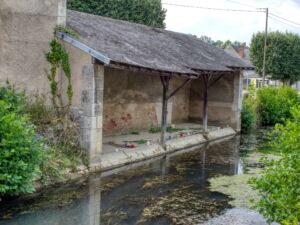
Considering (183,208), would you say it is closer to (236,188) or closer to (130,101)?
(236,188)

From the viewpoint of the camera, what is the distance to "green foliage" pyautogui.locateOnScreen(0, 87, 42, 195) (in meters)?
7.07

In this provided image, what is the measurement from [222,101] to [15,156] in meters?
14.1

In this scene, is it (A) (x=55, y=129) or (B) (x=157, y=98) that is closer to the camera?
(A) (x=55, y=129)

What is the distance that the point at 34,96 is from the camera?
10328 millimetres

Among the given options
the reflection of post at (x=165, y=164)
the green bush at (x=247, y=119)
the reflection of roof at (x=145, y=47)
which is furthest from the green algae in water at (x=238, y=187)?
the green bush at (x=247, y=119)

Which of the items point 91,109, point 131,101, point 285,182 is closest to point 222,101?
point 131,101

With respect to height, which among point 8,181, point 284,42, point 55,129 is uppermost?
point 284,42

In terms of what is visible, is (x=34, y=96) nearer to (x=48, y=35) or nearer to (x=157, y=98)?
(x=48, y=35)

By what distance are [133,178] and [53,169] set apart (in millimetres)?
2127

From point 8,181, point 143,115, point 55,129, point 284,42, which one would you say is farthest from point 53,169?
point 284,42

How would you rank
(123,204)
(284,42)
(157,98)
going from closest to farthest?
(123,204) < (157,98) < (284,42)

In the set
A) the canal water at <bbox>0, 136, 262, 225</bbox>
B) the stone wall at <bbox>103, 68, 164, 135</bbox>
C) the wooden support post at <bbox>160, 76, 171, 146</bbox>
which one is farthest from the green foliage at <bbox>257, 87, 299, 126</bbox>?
the canal water at <bbox>0, 136, 262, 225</bbox>

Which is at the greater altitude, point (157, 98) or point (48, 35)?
point (48, 35)

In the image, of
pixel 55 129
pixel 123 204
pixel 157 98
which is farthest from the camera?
pixel 157 98
